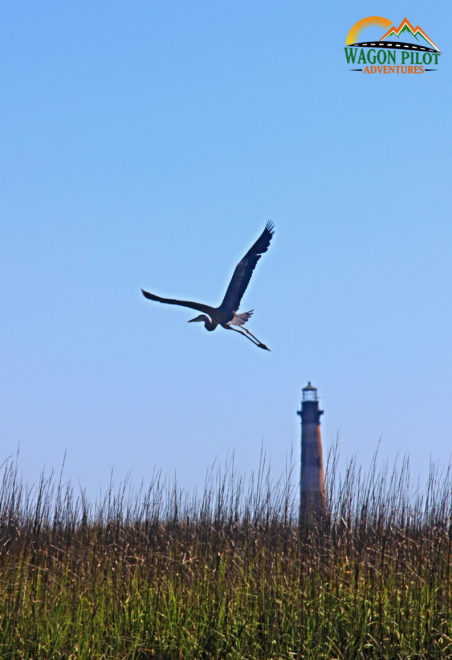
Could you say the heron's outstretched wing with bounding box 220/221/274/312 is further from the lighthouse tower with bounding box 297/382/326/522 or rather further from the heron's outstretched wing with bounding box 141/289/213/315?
the lighthouse tower with bounding box 297/382/326/522

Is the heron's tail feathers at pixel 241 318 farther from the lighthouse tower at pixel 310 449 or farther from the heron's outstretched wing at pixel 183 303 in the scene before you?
the lighthouse tower at pixel 310 449

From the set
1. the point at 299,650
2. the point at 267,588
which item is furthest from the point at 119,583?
the point at 299,650

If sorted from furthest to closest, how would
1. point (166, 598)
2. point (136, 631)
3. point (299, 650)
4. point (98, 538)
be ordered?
point (98, 538), point (166, 598), point (136, 631), point (299, 650)

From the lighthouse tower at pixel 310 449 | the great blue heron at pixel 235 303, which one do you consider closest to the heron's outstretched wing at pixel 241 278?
the great blue heron at pixel 235 303

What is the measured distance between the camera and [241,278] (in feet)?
37.1

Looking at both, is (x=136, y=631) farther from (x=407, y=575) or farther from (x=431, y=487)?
(x=431, y=487)

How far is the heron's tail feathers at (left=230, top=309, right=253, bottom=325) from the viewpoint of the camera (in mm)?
11414

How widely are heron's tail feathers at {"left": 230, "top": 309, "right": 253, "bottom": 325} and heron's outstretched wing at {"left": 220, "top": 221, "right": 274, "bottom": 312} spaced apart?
12 cm

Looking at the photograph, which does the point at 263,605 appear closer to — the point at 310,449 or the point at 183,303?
the point at 183,303

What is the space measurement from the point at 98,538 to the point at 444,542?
5620 millimetres

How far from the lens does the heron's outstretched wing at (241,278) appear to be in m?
11.3

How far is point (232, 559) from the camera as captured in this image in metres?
9.86

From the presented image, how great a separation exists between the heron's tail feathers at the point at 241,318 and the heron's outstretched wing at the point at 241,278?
0.40 feet

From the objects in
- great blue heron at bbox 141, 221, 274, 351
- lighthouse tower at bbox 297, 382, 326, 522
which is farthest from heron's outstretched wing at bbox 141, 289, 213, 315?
lighthouse tower at bbox 297, 382, 326, 522
